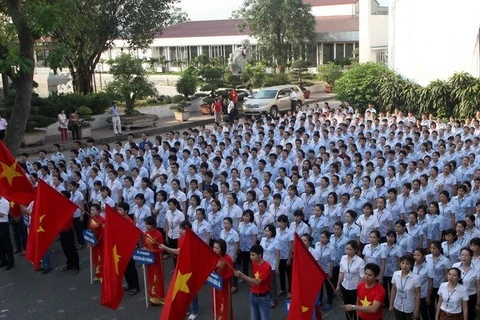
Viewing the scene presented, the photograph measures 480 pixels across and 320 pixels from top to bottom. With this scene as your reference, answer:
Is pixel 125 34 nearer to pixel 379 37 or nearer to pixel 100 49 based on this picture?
pixel 100 49

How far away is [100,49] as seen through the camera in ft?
76.3

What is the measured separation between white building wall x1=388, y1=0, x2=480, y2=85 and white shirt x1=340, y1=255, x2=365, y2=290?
14666mm

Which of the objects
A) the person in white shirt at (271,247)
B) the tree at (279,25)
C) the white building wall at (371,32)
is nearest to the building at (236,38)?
the tree at (279,25)

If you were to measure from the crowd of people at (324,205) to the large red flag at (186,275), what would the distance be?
41 centimetres

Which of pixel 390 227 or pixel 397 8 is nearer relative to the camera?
pixel 390 227

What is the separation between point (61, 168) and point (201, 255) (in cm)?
590

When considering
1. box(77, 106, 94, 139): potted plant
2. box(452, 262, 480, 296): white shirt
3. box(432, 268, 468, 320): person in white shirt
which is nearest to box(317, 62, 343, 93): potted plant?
box(77, 106, 94, 139): potted plant

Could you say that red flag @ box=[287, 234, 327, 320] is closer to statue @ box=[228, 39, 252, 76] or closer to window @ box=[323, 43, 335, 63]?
statue @ box=[228, 39, 252, 76]

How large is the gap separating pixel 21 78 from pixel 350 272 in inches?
373

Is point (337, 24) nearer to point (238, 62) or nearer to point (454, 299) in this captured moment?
point (238, 62)

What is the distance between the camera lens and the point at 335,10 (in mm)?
43469

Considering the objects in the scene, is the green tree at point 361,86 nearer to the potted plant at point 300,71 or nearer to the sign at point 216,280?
the potted plant at point 300,71

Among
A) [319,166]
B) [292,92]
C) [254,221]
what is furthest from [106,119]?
[254,221]

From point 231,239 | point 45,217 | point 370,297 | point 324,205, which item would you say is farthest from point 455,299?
point 45,217
